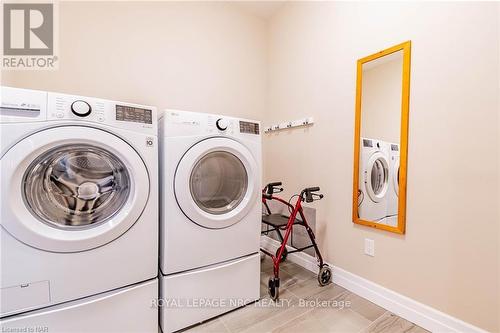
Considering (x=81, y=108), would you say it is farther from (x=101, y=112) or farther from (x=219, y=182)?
(x=219, y=182)

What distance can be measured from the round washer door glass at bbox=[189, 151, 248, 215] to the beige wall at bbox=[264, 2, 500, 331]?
746mm

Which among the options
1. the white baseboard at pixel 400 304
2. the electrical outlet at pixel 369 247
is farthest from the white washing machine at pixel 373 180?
the white baseboard at pixel 400 304

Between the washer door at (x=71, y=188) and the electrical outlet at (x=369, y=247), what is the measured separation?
1.38 m

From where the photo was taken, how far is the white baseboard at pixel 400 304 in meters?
1.14

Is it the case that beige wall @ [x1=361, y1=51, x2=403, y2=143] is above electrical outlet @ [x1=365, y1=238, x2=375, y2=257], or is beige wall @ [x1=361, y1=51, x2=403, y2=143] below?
above

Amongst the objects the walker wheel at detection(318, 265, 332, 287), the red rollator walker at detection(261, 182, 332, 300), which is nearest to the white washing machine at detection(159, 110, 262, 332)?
the red rollator walker at detection(261, 182, 332, 300)

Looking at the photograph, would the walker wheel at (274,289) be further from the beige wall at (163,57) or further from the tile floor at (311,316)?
the beige wall at (163,57)

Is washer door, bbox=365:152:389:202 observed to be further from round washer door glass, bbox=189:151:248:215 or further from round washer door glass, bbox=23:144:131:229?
round washer door glass, bbox=23:144:131:229

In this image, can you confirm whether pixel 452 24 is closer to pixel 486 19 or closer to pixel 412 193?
pixel 486 19

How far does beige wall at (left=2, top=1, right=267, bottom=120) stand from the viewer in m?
1.54

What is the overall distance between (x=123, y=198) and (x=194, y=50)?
4.84 ft

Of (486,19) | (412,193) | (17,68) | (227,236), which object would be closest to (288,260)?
(227,236)

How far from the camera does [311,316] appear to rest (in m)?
1.32

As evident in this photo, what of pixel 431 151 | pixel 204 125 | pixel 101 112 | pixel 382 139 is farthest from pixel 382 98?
pixel 101 112
